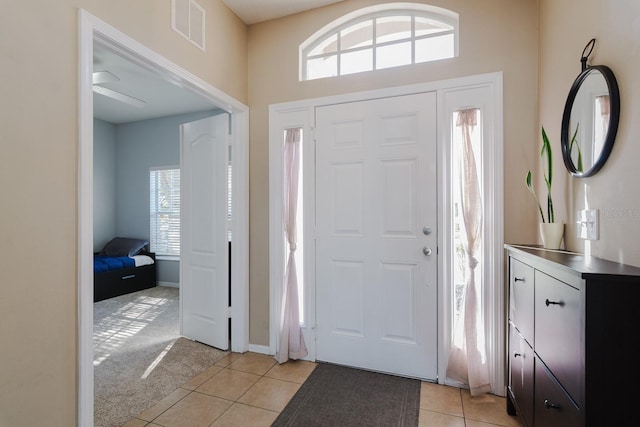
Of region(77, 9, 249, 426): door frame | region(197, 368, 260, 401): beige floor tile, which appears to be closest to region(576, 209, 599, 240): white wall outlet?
region(197, 368, 260, 401): beige floor tile

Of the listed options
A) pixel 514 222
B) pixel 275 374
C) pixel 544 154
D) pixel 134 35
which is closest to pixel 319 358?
pixel 275 374

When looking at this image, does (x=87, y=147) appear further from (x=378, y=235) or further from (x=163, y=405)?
(x=378, y=235)

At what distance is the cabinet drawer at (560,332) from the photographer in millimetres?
1006

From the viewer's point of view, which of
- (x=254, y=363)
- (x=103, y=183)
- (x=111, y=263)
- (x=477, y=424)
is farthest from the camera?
(x=103, y=183)

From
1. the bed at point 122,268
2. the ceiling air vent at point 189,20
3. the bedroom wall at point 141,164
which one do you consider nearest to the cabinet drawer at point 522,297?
the ceiling air vent at point 189,20

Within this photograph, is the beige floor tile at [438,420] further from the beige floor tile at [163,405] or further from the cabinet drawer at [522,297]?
the beige floor tile at [163,405]

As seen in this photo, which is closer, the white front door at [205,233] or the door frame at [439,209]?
the door frame at [439,209]

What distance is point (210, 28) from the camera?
2.41 meters

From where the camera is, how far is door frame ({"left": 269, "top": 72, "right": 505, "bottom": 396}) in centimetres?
213

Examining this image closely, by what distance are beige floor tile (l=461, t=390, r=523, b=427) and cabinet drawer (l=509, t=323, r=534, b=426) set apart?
209mm

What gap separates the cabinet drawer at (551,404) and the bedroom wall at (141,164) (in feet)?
16.9

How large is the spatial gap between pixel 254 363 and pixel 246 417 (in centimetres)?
71

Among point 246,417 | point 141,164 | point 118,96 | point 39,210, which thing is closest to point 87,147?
point 39,210

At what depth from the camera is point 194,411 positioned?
6.43ft
